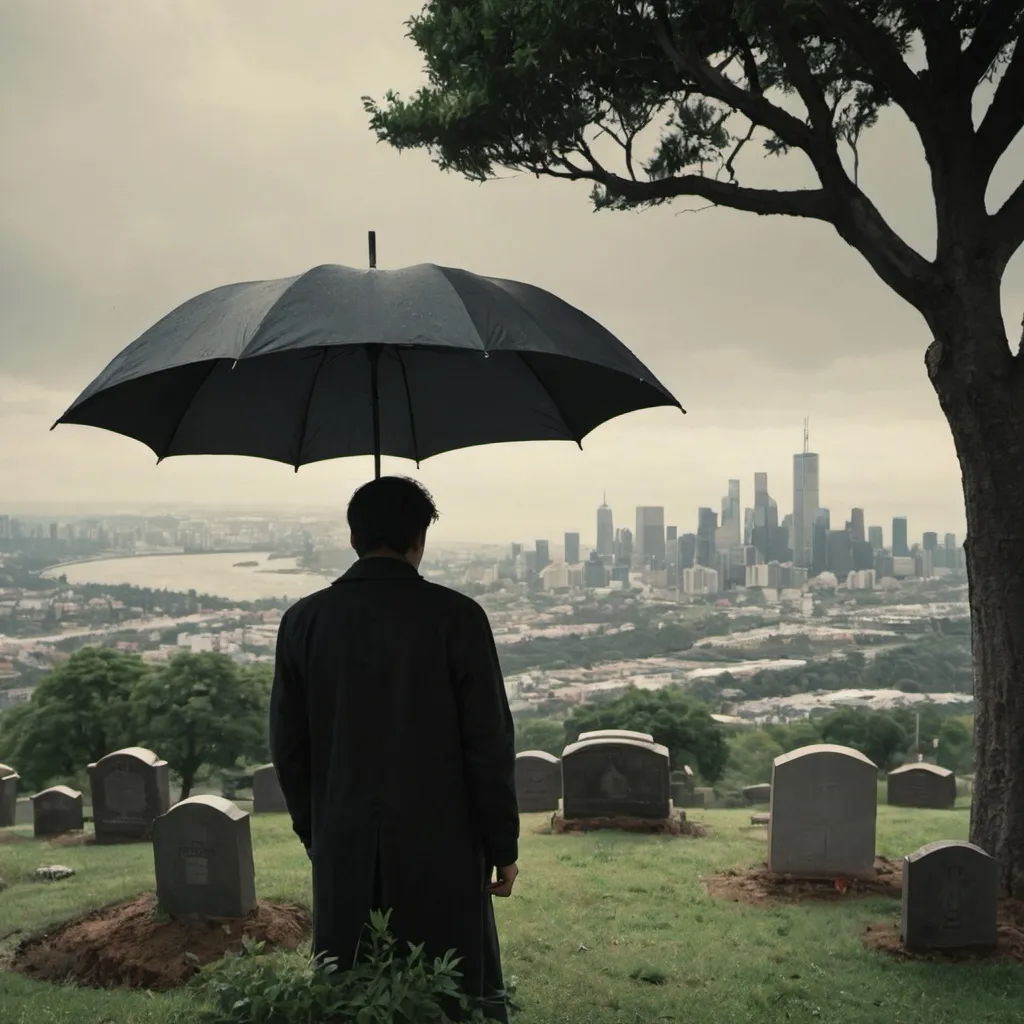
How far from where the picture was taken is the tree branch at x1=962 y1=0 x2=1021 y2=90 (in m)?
6.20

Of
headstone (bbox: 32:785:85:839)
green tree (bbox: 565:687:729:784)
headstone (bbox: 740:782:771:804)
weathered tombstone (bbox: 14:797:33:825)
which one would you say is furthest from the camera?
weathered tombstone (bbox: 14:797:33:825)

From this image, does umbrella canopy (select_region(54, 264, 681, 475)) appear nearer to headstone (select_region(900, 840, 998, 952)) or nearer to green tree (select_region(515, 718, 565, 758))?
headstone (select_region(900, 840, 998, 952))

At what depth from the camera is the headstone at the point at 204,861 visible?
19.5 feet

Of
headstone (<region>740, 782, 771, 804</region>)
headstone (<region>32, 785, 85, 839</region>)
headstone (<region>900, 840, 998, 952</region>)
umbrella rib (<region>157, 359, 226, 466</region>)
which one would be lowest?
headstone (<region>740, 782, 771, 804</region>)

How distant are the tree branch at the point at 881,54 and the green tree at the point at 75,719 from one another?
11302 mm

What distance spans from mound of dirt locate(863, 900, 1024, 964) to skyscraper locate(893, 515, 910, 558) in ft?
133

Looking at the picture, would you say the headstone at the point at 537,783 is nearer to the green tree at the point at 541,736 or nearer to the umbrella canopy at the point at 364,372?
the green tree at the point at 541,736

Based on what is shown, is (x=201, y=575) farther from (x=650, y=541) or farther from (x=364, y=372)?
(x=364, y=372)

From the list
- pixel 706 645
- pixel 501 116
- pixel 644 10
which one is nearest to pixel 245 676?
pixel 501 116

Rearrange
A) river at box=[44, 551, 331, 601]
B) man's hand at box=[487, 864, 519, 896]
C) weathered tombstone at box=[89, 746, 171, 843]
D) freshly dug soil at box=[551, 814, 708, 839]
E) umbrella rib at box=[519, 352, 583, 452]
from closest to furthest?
man's hand at box=[487, 864, 519, 896]
umbrella rib at box=[519, 352, 583, 452]
freshly dug soil at box=[551, 814, 708, 839]
weathered tombstone at box=[89, 746, 171, 843]
river at box=[44, 551, 331, 601]

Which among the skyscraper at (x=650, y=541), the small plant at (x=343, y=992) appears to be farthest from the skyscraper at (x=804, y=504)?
the small plant at (x=343, y=992)

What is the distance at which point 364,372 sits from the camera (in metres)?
3.93

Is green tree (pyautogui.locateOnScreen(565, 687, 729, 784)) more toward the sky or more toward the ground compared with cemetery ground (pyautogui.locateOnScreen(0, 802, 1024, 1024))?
more toward the ground

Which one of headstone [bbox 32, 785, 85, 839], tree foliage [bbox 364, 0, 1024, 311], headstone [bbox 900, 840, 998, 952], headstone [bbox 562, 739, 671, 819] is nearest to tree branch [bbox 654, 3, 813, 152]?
tree foliage [bbox 364, 0, 1024, 311]
